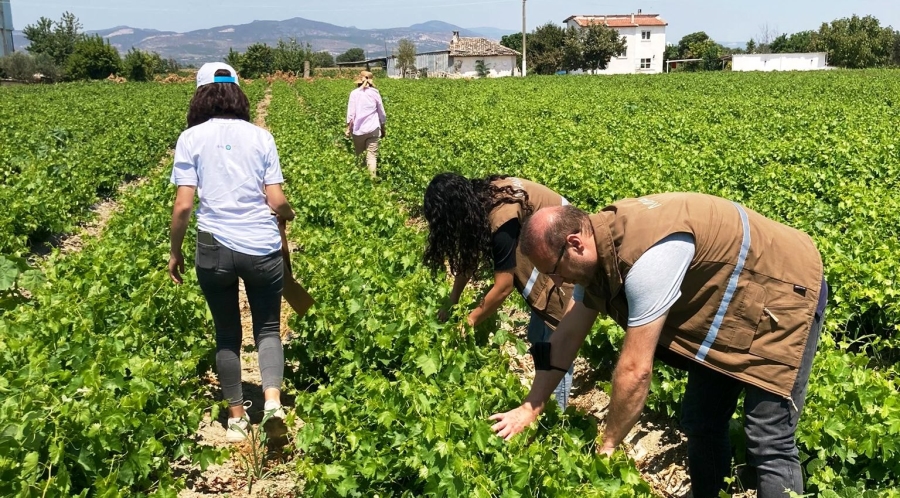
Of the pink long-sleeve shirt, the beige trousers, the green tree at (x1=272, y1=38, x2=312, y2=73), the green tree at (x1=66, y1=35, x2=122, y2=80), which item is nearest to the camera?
the pink long-sleeve shirt

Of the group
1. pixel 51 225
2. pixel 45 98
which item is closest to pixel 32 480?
pixel 51 225

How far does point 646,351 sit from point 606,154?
9439 mm

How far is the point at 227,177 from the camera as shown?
3805 mm

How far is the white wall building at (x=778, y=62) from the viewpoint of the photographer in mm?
69750

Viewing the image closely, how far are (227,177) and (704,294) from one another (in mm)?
2427

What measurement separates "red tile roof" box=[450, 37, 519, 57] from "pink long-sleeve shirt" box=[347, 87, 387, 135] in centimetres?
7456

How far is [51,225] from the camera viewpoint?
926 cm

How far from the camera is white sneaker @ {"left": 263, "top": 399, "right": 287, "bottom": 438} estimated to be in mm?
3957

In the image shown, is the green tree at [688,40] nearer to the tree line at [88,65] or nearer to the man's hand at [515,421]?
the tree line at [88,65]

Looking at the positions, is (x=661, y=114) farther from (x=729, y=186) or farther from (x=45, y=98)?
(x=45, y=98)

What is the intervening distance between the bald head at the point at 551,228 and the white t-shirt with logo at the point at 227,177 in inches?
71.0

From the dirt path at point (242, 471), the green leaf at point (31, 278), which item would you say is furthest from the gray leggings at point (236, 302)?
the green leaf at point (31, 278)

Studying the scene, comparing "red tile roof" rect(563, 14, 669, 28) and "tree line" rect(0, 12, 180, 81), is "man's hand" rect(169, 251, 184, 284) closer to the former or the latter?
"tree line" rect(0, 12, 180, 81)

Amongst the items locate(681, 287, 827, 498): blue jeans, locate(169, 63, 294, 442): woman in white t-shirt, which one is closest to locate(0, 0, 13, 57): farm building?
locate(169, 63, 294, 442): woman in white t-shirt
